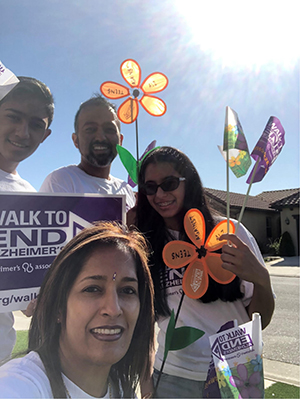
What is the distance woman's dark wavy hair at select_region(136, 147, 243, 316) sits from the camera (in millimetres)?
1094

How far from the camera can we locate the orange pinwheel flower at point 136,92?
4.02 ft

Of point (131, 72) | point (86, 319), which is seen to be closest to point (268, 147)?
point (131, 72)

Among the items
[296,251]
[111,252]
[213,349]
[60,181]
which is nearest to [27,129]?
[60,181]

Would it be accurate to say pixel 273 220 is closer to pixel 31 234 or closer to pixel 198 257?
pixel 198 257

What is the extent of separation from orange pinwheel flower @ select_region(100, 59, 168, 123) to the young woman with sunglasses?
0.22 m

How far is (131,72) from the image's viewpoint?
1.23m

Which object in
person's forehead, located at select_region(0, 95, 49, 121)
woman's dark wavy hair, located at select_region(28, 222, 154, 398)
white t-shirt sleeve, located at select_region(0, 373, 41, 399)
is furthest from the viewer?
person's forehead, located at select_region(0, 95, 49, 121)

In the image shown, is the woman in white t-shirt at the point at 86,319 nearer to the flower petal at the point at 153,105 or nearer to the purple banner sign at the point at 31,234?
the purple banner sign at the point at 31,234

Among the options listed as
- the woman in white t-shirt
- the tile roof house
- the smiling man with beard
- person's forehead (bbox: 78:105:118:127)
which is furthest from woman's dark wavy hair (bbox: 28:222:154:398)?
the tile roof house

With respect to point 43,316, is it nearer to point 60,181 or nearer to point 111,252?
point 111,252

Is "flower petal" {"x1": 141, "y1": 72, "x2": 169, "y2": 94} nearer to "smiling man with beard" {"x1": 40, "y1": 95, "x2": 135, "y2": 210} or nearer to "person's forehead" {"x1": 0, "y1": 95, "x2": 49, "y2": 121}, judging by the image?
"smiling man with beard" {"x1": 40, "y1": 95, "x2": 135, "y2": 210}

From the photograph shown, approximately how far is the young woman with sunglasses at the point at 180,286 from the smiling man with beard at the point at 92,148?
0.65 ft

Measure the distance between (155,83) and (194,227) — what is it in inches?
23.6

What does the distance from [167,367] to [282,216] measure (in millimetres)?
14545
